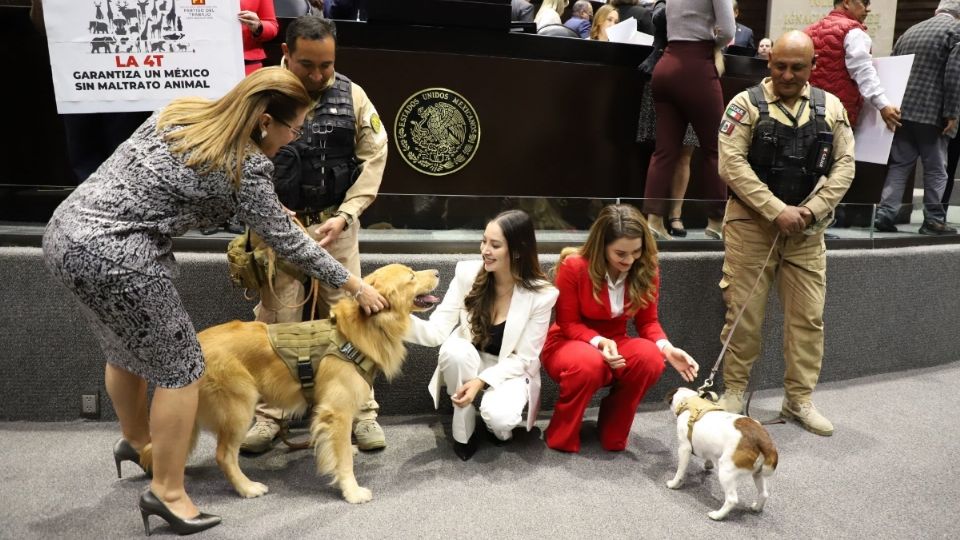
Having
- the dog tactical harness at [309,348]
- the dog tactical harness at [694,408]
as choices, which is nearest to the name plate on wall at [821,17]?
the dog tactical harness at [694,408]

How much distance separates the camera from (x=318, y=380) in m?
2.86

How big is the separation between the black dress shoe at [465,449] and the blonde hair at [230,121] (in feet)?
5.35

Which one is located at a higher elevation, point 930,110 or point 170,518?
point 930,110

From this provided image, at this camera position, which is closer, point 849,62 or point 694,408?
point 694,408

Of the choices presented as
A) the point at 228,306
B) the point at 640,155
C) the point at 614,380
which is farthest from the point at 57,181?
the point at 640,155

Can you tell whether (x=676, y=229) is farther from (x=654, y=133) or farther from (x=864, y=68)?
(x=864, y=68)

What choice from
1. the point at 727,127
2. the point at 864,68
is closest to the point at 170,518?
the point at 727,127

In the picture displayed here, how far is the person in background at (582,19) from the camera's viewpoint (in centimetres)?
675

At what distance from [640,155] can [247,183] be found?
3.58 meters

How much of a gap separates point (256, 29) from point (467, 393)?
214 centimetres

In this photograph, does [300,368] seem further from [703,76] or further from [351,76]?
[703,76]

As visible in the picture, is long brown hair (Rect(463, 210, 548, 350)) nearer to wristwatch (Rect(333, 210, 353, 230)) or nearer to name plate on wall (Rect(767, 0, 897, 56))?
wristwatch (Rect(333, 210, 353, 230))

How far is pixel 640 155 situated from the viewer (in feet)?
17.4

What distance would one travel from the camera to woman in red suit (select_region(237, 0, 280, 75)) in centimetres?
363
